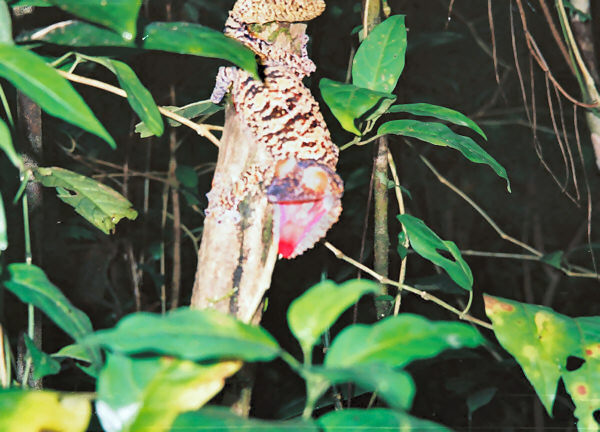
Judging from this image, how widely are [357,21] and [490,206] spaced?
2.12 meters

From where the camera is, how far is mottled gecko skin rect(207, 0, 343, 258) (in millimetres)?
746

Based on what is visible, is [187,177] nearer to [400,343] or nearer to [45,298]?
[45,298]

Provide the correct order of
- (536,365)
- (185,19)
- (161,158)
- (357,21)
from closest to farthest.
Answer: (536,365), (185,19), (357,21), (161,158)

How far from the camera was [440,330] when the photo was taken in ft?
1.47

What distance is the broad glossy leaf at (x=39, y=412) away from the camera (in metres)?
0.47

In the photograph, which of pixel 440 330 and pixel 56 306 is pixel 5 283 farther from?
pixel 440 330

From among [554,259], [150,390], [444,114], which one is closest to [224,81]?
[444,114]

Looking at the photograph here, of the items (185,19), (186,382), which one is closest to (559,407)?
(185,19)

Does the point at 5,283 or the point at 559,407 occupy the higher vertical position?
the point at 5,283

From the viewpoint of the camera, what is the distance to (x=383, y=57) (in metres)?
0.87

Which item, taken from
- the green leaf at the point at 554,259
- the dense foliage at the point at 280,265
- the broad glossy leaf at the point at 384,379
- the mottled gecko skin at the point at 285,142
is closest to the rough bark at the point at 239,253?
the mottled gecko skin at the point at 285,142

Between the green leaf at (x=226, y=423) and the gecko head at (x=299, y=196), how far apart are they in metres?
0.32

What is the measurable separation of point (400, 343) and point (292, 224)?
1.08ft

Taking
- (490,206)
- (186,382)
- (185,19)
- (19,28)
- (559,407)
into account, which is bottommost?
(559,407)
